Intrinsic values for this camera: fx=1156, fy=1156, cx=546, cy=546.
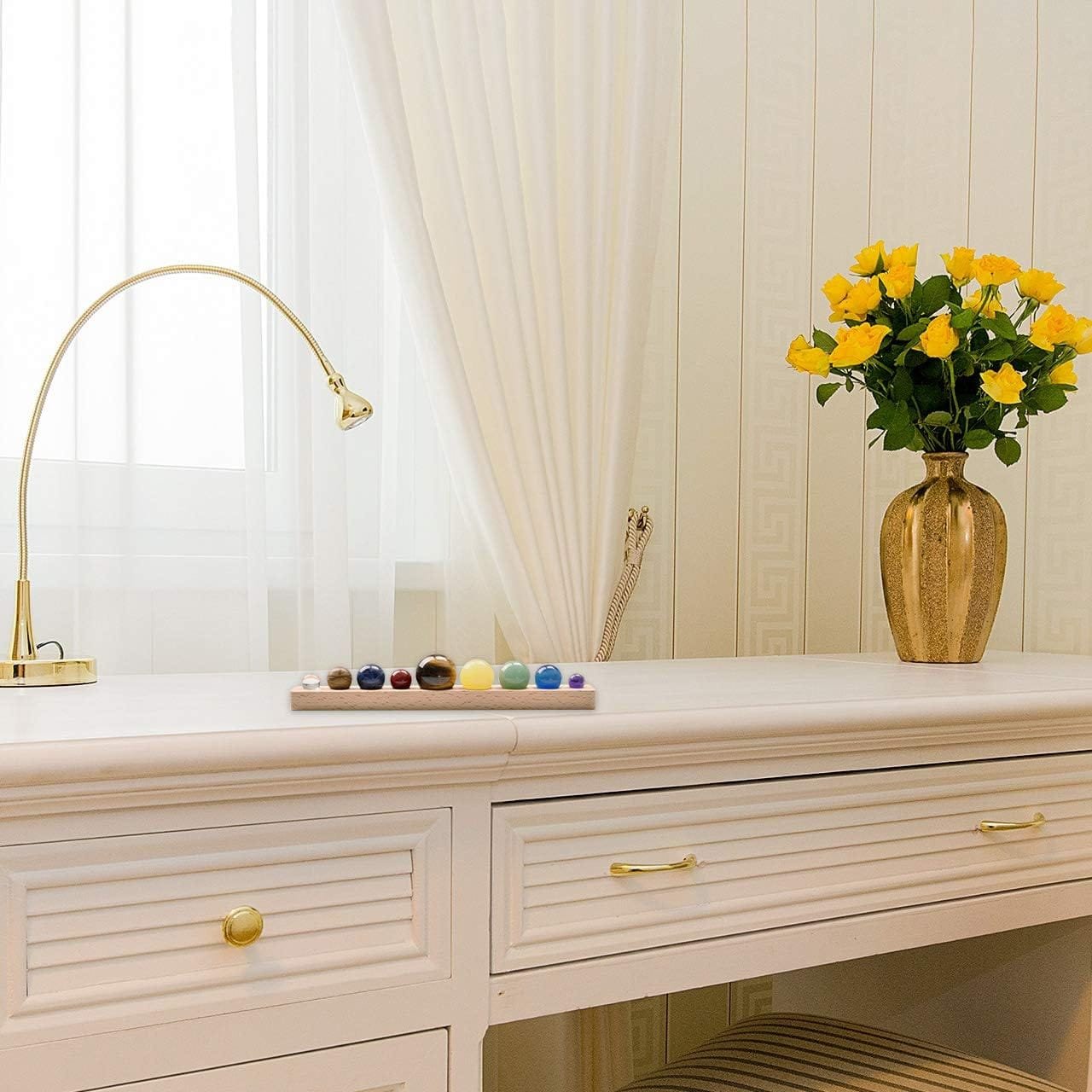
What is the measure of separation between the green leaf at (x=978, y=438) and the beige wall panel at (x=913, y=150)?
0.48m

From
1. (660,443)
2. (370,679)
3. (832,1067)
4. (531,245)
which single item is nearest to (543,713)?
(370,679)

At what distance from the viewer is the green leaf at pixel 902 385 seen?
1.40 m

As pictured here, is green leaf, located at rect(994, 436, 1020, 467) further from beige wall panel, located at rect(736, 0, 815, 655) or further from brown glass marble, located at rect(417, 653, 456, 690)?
brown glass marble, located at rect(417, 653, 456, 690)

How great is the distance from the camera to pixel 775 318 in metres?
1.83

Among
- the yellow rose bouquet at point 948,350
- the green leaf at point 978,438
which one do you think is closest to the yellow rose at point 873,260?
the yellow rose bouquet at point 948,350

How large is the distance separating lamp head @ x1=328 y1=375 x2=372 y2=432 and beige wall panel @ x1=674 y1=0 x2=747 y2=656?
27.0 inches

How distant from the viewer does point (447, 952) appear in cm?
90

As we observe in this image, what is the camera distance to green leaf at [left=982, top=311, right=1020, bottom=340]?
133 cm

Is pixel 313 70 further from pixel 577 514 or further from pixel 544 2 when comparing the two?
pixel 577 514

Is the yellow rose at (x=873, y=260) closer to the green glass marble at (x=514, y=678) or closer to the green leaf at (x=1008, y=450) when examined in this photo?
the green leaf at (x=1008, y=450)

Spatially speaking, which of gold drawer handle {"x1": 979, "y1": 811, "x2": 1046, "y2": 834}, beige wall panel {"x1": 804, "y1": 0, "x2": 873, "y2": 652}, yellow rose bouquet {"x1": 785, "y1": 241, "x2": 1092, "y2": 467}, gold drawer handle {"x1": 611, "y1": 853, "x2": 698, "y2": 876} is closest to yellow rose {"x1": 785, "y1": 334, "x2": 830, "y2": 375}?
yellow rose bouquet {"x1": 785, "y1": 241, "x2": 1092, "y2": 467}

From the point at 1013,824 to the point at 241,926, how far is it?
30.5 inches

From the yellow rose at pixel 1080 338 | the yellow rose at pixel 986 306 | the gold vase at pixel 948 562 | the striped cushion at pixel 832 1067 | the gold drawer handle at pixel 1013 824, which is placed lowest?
the striped cushion at pixel 832 1067

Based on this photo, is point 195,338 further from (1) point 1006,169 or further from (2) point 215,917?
(1) point 1006,169
